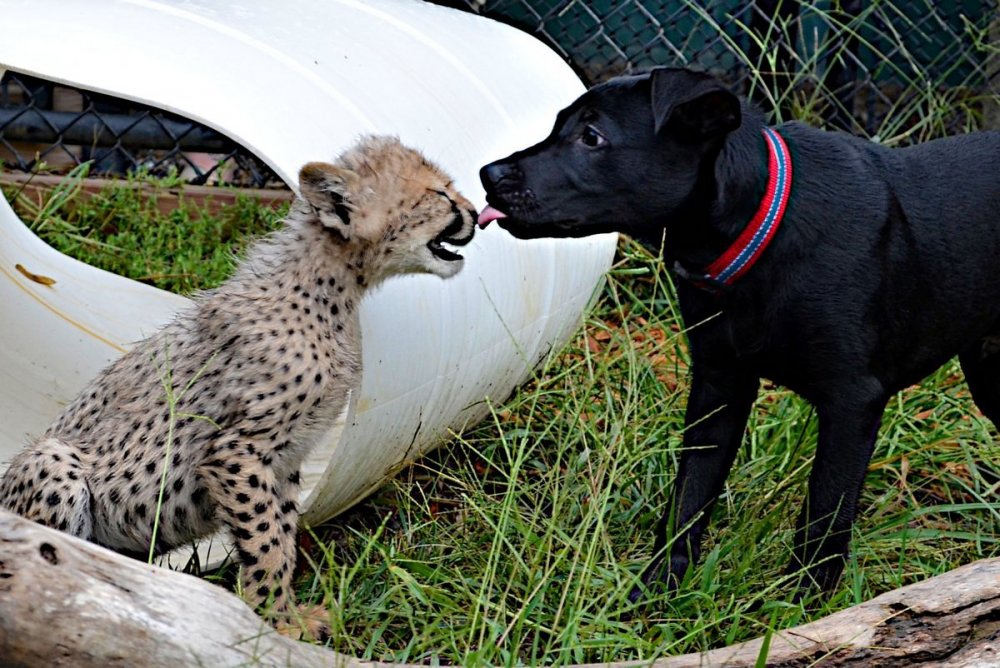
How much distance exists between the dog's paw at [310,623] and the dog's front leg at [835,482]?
119 centimetres

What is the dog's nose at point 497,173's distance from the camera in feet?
10.8

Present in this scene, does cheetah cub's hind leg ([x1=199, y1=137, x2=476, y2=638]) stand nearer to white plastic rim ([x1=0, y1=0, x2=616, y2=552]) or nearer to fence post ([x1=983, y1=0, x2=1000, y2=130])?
white plastic rim ([x1=0, y1=0, x2=616, y2=552])

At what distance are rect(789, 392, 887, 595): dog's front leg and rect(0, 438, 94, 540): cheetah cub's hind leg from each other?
1776 mm

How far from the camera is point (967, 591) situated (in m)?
2.95

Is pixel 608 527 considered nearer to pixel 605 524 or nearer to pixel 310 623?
pixel 605 524

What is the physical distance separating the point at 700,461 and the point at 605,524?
1.28 feet

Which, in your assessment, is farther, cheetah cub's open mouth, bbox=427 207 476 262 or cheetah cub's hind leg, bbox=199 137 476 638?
cheetah cub's open mouth, bbox=427 207 476 262

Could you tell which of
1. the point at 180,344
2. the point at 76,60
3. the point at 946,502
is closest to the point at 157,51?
the point at 76,60

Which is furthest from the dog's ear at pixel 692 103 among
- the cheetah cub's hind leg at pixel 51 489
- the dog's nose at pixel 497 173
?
the cheetah cub's hind leg at pixel 51 489

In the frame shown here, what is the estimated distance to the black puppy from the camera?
3193mm

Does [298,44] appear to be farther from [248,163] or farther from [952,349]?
[248,163]

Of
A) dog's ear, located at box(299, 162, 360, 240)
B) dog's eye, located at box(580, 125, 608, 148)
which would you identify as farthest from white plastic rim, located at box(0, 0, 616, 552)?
dog's eye, located at box(580, 125, 608, 148)

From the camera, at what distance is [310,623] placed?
3.40 metres

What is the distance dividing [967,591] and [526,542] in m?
0.99
